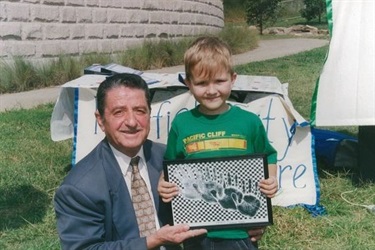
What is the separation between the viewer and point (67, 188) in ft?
7.33

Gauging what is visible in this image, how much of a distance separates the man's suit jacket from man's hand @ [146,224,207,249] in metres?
0.03

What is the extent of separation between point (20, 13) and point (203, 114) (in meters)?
7.85

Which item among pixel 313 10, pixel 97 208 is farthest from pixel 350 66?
pixel 313 10

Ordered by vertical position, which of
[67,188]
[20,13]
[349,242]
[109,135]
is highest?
[20,13]

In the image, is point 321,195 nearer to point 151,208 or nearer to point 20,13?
point 151,208

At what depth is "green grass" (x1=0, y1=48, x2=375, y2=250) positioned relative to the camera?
3725 mm

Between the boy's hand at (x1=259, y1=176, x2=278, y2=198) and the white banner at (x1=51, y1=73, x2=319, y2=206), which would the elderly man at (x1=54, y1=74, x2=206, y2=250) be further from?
the white banner at (x1=51, y1=73, x2=319, y2=206)

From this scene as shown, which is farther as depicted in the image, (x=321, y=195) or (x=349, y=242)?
(x=321, y=195)

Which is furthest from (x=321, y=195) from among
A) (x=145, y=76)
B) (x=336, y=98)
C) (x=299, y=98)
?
(x=299, y=98)

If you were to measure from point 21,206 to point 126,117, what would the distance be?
7.51ft

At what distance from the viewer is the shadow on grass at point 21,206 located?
4051 mm

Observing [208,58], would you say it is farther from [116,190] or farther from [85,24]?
[85,24]

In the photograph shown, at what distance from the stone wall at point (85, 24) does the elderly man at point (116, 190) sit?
7770 millimetres

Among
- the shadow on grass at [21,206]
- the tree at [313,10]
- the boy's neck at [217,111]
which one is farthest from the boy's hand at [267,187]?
the tree at [313,10]
